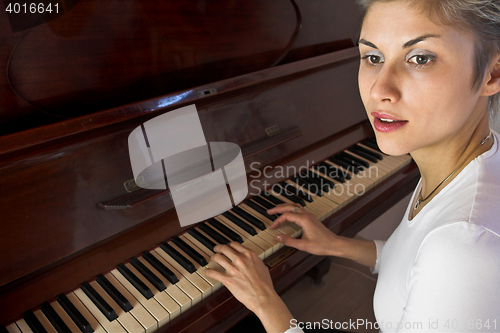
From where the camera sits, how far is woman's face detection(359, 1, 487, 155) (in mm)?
828

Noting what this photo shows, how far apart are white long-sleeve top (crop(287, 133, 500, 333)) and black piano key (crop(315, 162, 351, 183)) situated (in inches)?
29.8

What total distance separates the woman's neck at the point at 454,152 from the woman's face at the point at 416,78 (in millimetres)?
66

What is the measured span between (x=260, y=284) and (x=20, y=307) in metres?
0.69

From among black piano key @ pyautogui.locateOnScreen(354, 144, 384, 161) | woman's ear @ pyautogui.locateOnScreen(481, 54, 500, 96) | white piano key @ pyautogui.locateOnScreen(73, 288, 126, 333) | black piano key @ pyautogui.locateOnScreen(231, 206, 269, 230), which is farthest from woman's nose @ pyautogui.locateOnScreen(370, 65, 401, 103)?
black piano key @ pyautogui.locateOnScreen(354, 144, 384, 161)

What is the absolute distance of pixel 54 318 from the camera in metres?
1.04

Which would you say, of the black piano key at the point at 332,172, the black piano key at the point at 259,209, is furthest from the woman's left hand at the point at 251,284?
the black piano key at the point at 332,172

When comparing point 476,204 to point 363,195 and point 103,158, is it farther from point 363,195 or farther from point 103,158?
point 103,158

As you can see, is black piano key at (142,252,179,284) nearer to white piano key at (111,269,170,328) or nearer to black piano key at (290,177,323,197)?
white piano key at (111,269,170,328)

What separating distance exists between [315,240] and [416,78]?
0.76 m

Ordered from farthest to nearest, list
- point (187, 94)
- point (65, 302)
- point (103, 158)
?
point (187, 94)
point (103, 158)
point (65, 302)

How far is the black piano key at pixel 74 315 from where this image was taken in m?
1.02

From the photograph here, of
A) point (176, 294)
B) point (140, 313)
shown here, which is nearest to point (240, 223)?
point (176, 294)

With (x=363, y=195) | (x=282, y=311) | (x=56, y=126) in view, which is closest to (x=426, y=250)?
(x=282, y=311)

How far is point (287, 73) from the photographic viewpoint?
1.70 meters
